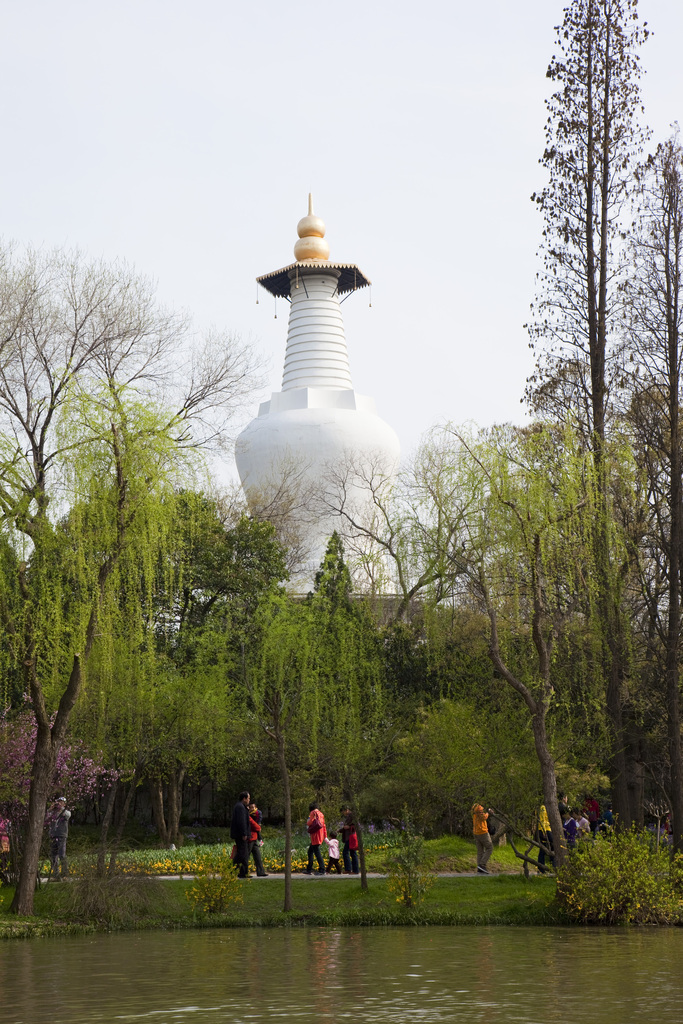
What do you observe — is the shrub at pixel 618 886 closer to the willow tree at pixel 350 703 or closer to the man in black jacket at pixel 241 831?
the willow tree at pixel 350 703

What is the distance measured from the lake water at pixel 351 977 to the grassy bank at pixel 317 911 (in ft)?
2.92

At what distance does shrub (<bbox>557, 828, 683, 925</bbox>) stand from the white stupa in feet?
68.4

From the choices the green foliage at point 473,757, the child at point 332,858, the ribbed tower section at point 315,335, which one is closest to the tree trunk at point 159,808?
the child at point 332,858

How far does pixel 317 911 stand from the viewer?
14055 mm

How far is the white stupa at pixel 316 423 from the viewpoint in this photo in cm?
3472

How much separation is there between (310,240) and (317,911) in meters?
29.5

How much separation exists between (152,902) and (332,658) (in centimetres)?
543

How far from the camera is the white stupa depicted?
114 ft

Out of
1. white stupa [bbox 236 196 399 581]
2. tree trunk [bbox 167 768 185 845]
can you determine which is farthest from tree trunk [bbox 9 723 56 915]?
white stupa [bbox 236 196 399 581]

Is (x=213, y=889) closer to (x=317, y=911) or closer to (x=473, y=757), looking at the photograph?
(x=317, y=911)

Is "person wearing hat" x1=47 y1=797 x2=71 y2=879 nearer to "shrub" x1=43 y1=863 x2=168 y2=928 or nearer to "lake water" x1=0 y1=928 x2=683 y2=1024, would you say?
"shrub" x1=43 y1=863 x2=168 y2=928

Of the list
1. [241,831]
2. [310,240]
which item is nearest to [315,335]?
[310,240]

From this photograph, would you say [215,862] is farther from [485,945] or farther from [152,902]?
[485,945]

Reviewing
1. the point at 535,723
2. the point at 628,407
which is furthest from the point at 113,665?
the point at 628,407
